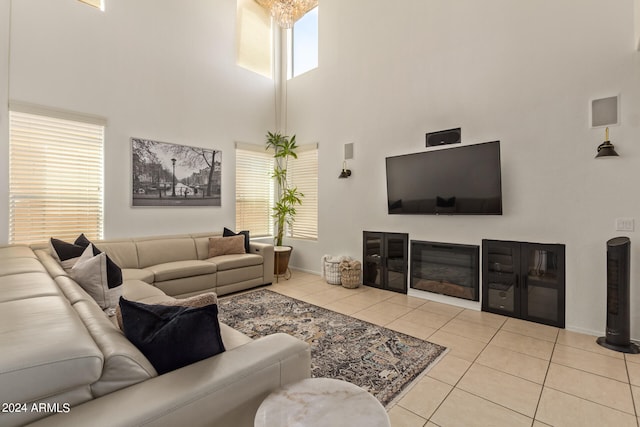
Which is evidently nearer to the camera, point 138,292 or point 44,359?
point 44,359

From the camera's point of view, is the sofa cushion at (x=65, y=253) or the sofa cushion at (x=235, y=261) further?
the sofa cushion at (x=235, y=261)

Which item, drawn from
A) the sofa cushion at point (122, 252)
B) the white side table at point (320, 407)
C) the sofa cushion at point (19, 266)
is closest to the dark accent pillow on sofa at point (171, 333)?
the white side table at point (320, 407)

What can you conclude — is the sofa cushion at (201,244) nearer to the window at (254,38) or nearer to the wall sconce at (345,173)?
the wall sconce at (345,173)

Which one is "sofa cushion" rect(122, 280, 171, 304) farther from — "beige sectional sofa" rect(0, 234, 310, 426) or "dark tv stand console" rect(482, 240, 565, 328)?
"dark tv stand console" rect(482, 240, 565, 328)

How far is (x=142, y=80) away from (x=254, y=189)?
2.48 m

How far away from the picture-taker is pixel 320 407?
1.10 m

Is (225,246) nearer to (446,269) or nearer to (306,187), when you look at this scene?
(306,187)

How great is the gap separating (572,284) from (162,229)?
17.4 feet

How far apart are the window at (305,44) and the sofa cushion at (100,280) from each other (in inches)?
192

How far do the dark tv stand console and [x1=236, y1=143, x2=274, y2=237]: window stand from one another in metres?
3.98

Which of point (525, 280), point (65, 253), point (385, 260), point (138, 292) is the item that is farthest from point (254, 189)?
point (525, 280)

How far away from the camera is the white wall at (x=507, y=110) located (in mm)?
2900

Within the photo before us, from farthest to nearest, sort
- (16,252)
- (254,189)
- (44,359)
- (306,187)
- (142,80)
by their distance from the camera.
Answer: (254,189), (306,187), (142,80), (16,252), (44,359)

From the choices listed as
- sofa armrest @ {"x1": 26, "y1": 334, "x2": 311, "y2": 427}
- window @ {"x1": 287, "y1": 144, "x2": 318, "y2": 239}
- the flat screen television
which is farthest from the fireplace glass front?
sofa armrest @ {"x1": 26, "y1": 334, "x2": 311, "y2": 427}
